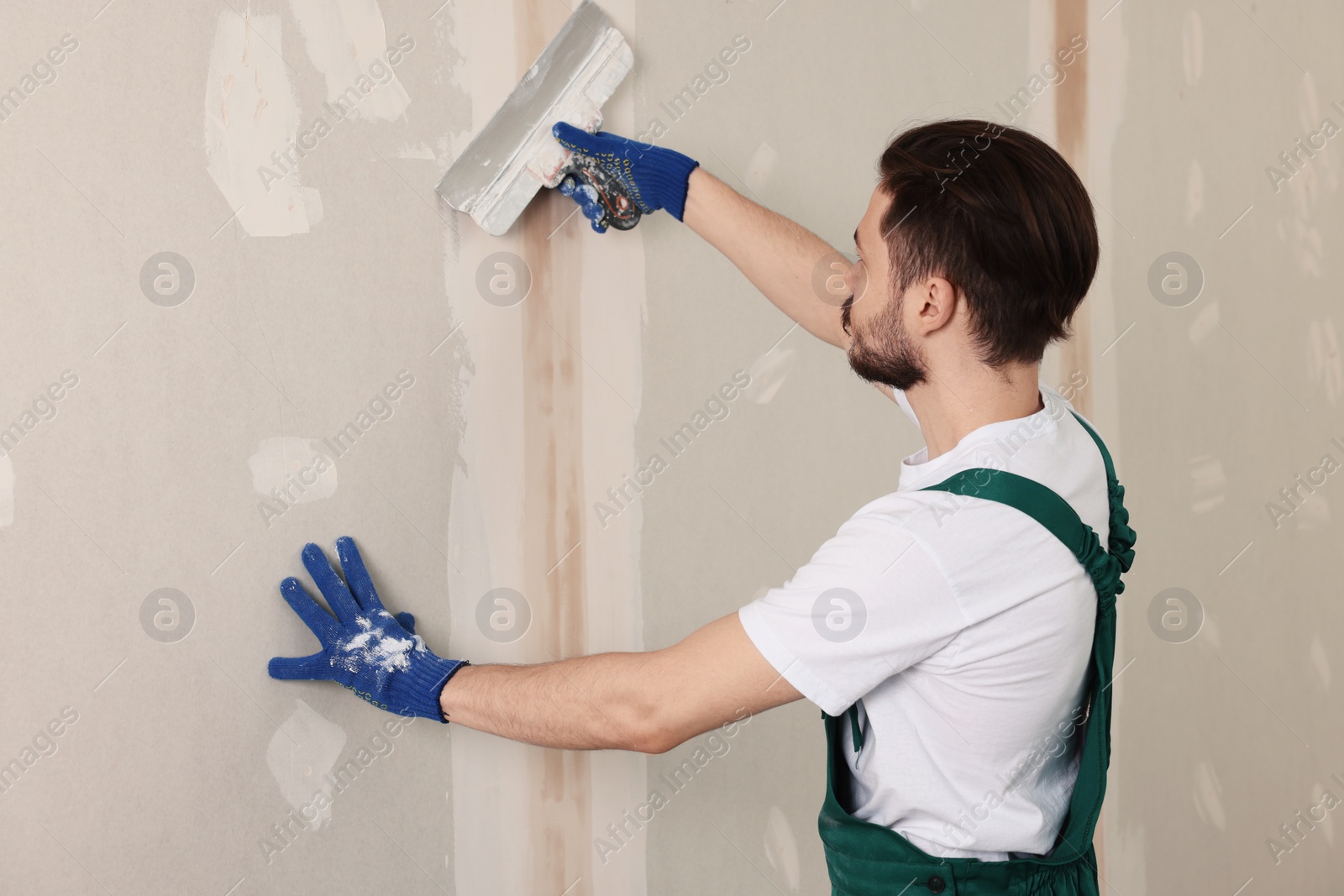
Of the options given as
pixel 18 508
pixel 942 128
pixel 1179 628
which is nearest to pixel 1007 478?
pixel 942 128

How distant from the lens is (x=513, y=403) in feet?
4.68

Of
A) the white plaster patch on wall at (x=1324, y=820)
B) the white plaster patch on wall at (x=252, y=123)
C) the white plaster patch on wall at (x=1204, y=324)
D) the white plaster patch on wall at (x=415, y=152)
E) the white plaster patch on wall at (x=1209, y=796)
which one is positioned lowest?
the white plaster patch on wall at (x=1324, y=820)

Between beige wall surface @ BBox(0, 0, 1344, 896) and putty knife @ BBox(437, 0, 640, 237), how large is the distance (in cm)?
5

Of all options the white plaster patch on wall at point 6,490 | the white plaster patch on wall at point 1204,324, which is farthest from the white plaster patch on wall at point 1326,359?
the white plaster patch on wall at point 6,490

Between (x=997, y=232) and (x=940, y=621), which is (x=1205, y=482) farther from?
(x=940, y=621)

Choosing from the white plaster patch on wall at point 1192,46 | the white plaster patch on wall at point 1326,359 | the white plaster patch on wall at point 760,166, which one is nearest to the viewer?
the white plaster patch on wall at point 760,166

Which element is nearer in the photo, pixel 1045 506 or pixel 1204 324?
pixel 1045 506

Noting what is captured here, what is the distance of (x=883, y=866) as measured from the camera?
3.65ft

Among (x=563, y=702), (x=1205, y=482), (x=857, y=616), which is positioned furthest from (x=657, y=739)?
(x=1205, y=482)

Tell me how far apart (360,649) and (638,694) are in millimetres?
403

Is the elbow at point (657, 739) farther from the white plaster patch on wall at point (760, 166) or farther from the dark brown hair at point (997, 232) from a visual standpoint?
the white plaster patch on wall at point (760, 166)

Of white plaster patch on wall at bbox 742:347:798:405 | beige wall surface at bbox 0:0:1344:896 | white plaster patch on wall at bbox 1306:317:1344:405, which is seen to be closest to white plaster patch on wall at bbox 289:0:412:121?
beige wall surface at bbox 0:0:1344:896

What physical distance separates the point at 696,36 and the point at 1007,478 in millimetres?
904

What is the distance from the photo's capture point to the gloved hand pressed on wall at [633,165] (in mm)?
1338
